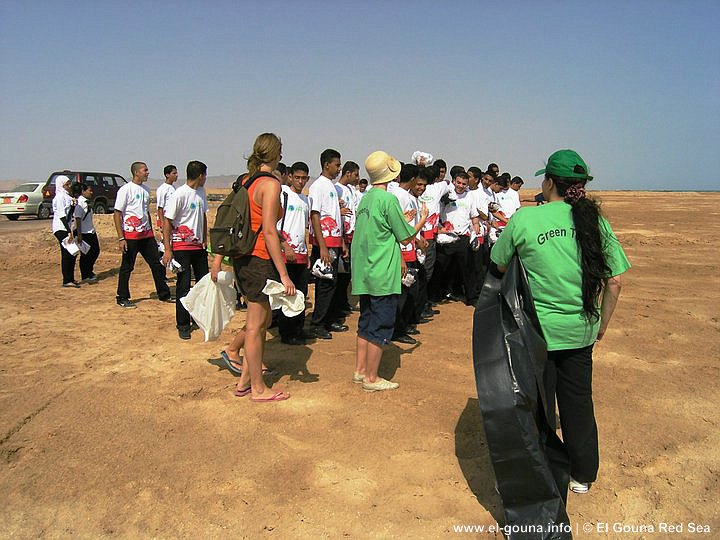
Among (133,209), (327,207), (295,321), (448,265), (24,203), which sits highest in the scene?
(327,207)

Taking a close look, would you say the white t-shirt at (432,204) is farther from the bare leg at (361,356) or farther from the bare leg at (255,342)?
the bare leg at (255,342)

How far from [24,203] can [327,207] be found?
64.8ft

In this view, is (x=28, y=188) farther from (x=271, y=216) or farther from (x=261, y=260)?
(x=271, y=216)

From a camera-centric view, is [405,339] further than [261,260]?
Yes

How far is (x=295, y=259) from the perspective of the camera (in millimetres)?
5445

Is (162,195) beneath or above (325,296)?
above

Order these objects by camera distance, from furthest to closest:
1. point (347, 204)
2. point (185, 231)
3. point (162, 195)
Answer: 1. point (162, 195)
2. point (347, 204)
3. point (185, 231)

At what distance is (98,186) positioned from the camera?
72.5ft

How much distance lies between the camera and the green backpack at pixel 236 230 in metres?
4.00

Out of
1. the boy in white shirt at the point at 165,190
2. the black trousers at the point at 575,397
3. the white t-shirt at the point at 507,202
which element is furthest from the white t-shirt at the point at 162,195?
the black trousers at the point at 575,397

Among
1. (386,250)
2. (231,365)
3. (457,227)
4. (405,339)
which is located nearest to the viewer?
(386,250)

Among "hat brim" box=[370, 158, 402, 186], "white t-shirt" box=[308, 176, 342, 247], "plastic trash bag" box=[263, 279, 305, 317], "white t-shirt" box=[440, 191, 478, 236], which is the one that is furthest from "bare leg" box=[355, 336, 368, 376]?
"white t-shirt" box=[440, 191, 478, 236]

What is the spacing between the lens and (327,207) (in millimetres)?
6109

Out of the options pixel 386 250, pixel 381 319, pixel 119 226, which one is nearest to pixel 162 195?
pixel 119 226
